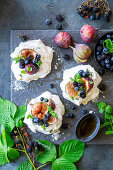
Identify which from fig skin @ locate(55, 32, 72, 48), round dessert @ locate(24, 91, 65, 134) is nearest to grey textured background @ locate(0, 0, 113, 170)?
fig skin @ locate(55, 32, 72, 48)

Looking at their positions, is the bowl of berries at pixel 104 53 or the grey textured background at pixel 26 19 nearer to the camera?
the bowl of berries at pixel 104 53

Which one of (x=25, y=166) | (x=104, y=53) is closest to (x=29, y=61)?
(x=104, y=53)

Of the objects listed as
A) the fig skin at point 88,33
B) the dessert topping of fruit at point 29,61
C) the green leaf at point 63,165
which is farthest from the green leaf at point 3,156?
the fig skin at point 88,33

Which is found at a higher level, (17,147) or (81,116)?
(81,116)

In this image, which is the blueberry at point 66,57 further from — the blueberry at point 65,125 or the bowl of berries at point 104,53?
the blueberry at point 65,125

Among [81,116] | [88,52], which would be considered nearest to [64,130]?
[81,116]

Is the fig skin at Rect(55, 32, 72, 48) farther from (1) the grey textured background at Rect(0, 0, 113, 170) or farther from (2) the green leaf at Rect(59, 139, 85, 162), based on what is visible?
(2) the green leaf at Rect(59, 139, 85, 162)

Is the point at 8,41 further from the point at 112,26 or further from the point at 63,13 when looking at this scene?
the point at 112,26
